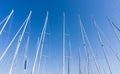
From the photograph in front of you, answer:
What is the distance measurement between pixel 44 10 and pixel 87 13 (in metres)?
7.98

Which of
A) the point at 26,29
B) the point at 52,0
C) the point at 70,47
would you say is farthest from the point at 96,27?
the point at 26,29

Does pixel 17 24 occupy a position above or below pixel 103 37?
above

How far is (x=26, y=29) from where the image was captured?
85.3 ft

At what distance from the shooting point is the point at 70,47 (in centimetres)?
3428

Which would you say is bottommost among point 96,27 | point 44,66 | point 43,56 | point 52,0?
point 44,66

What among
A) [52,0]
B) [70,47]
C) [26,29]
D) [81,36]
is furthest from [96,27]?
[26,29]

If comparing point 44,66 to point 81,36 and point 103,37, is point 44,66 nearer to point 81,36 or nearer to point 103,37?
point 81,36

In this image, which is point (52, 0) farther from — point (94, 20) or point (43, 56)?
point (43, 56)

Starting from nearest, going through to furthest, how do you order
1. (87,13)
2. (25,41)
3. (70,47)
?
(25,41) < (87,13) < (70,47)

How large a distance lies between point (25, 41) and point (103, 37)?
1317 centimetres

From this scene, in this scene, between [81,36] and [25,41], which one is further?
[81,36]

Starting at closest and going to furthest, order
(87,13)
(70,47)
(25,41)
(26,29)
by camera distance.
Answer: (26,29) → (25,41) → (87,13) → (70,47)

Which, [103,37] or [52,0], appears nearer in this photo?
[103,37]

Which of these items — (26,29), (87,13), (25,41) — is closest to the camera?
(26,29)
